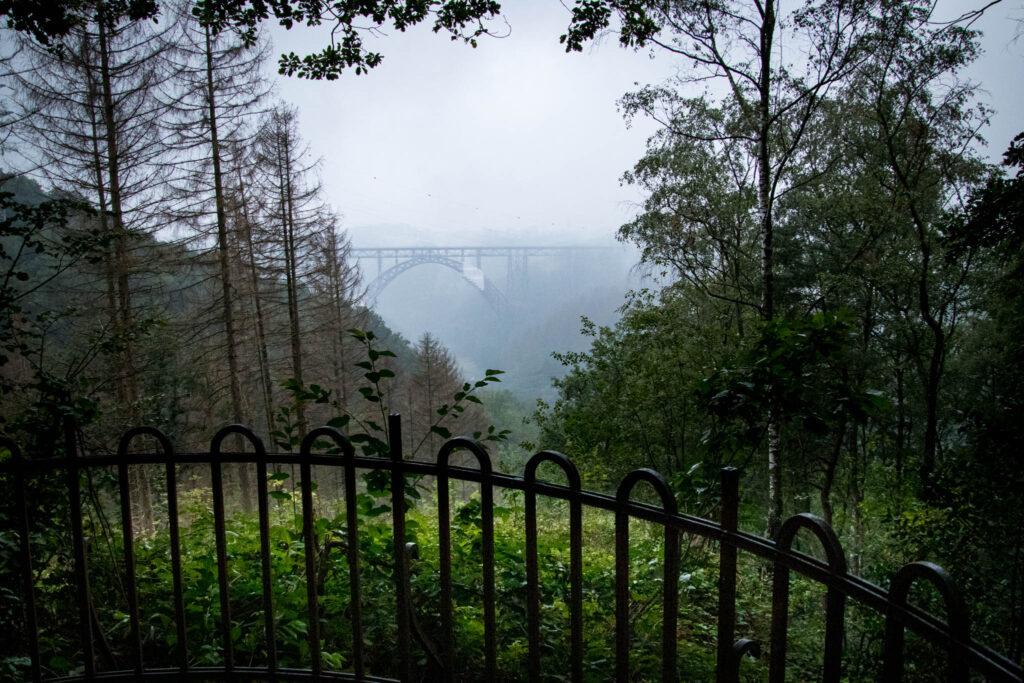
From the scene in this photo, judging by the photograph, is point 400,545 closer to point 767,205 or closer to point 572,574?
point 572,574

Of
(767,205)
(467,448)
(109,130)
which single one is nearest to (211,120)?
(109,130)

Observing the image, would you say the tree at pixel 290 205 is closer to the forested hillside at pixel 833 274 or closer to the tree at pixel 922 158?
the forested hillside at pixel 833 274

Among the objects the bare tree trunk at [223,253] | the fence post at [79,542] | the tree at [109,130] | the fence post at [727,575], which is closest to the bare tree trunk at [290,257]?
the bare tree trunk at [223,253]

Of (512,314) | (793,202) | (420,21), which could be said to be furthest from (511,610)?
(512,314)

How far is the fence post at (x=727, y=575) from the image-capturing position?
1258 millimetres

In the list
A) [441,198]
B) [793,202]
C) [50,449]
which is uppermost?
[441,198]

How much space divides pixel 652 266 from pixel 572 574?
13017 mm

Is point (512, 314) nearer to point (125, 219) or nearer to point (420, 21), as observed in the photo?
point (125, 219)

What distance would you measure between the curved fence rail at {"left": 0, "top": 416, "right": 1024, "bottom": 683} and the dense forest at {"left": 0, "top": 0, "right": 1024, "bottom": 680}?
762mm

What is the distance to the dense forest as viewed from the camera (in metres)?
3.50

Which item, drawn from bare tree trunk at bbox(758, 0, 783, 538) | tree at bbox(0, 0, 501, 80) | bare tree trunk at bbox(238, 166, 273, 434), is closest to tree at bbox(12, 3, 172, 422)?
bare tree trunk at bbox(238, 166, 273, 434)

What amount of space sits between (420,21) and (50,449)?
2.63 metres

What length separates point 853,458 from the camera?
47.4 feet

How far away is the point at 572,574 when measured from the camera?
1.50 metres
